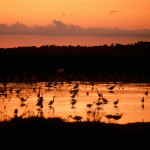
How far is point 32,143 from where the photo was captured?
37.7 ft

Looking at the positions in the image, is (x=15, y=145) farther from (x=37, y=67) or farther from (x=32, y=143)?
(x=37, y=67)

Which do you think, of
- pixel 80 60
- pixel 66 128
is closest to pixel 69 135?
pixel 66 128

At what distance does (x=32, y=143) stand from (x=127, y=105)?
34.7 feet

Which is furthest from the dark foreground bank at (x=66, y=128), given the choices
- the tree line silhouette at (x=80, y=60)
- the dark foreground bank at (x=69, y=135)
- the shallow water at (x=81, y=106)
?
the tree line silhouette at (x=80, y=60)

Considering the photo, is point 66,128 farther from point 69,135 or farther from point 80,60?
point 80,60

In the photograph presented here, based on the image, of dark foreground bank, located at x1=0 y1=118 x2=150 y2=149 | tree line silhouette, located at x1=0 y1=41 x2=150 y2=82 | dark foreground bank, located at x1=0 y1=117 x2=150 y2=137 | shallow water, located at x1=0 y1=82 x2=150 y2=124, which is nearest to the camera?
dark foreground bank, located at x1=0 y1=118 x2=150 y2=149

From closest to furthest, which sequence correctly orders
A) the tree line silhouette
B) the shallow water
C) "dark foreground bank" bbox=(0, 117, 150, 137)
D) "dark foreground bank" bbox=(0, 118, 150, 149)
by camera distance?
"dark foreground bank" bbox=(0, 118, 150, 149) < "dark foreground bank" bbox=(0, 117, 150, 137) < the shallow water < the tree line silhouette

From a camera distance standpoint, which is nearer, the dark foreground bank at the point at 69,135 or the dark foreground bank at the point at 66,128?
the dark foreground bank at the point at 69,135

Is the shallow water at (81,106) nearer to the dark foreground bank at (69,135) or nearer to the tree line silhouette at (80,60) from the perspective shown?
the dark foreground bank at (69,135)

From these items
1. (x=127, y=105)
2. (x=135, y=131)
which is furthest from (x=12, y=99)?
(x=135, y=131)

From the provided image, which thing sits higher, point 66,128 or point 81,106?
point 66,128

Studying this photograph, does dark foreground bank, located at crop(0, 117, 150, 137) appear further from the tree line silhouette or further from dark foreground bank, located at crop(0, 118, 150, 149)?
the tree line silhouette

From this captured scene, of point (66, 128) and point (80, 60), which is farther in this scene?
point (80, 60)

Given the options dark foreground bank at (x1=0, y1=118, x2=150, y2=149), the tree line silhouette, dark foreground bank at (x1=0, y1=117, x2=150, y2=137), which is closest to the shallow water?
dark foreground bank at (x1=0, y1=117, x2=150, y2=137)
